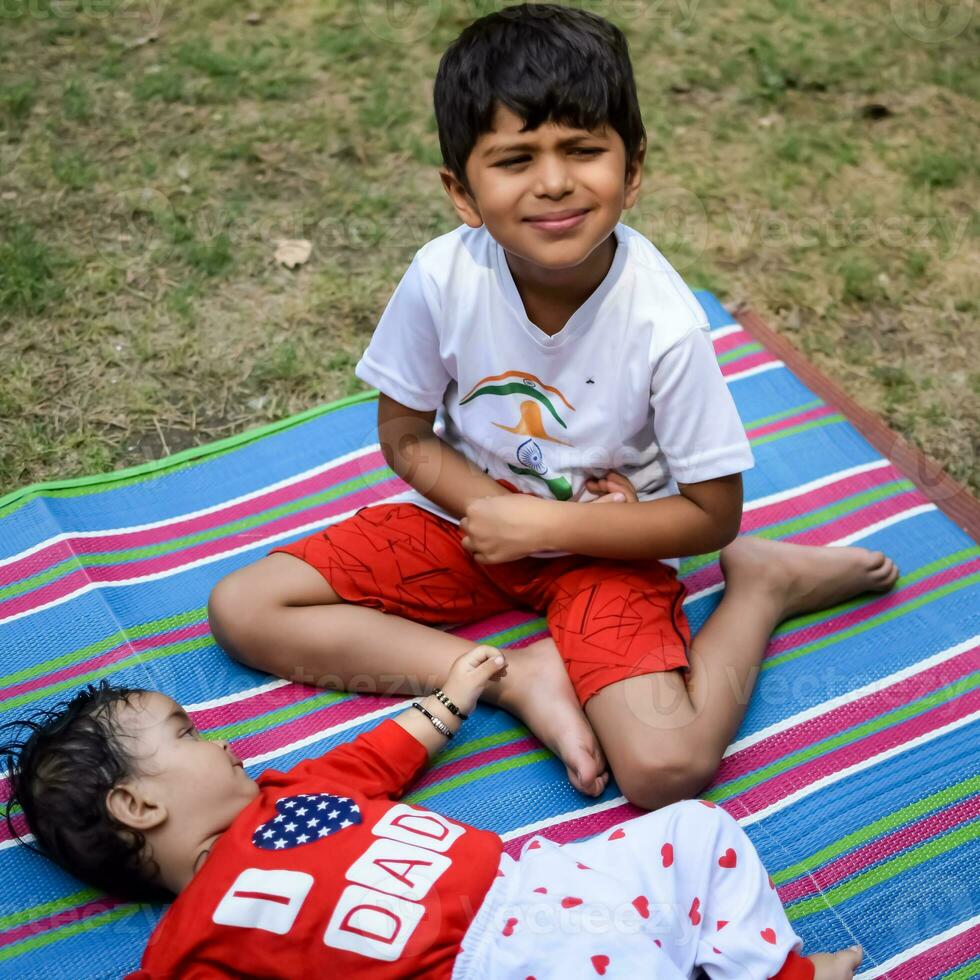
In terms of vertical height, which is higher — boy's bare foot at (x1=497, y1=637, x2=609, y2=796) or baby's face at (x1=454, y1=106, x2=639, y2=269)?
baby's face at (x1=454, y1=106, x2=639, y2=269)

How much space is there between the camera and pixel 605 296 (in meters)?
1.78

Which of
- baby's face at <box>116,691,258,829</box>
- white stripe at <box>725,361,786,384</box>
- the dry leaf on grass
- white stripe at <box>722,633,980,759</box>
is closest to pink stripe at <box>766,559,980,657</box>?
white stripe at <box>722,633,980,759</box>

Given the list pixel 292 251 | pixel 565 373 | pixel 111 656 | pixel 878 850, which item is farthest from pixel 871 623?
pixel 292 251

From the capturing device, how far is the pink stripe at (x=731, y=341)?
9.21ft

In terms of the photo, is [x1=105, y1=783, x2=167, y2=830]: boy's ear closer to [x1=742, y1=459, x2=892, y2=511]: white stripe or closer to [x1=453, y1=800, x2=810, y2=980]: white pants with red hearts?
[x1=453, y1=800, x2=810, y2=980]: white pants with red hearts

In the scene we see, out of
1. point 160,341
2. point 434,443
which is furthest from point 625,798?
point 160,341

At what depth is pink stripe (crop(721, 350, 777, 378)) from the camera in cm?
275

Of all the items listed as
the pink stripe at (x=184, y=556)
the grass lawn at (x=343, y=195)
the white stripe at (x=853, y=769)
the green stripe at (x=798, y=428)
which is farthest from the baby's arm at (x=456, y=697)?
the grass lawn at (x=343, y=195)

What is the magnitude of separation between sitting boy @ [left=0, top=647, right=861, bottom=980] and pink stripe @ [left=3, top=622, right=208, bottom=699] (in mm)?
313

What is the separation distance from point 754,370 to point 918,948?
1.43 m

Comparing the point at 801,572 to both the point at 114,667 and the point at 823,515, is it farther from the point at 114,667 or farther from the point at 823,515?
the point at 114,667

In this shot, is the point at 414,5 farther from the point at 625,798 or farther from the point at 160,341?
the point at 625,798

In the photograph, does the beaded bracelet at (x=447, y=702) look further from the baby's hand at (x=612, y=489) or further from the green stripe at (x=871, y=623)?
the green stripe at (x=871, y=623)

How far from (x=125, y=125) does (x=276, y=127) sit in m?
0.48
